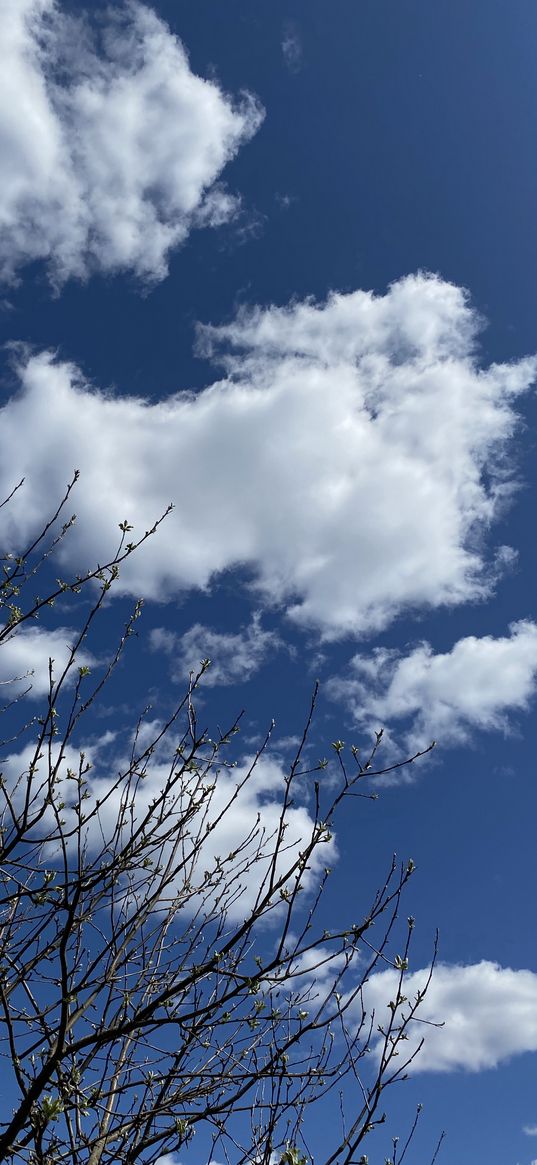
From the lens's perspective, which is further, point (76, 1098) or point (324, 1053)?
point (324, 1053)

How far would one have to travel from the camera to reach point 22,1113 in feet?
9.98

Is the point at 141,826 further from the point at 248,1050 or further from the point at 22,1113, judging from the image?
the point at 248,1050

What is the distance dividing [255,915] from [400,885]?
2.82ft

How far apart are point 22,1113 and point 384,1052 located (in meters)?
1.61

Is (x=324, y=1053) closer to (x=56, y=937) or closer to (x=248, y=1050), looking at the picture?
(x=248, y=1050)

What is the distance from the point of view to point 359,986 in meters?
3.69

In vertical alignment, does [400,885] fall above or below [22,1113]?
above

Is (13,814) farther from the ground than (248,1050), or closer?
farther from the ground

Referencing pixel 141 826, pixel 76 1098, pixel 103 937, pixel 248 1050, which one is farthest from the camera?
pixel 248 1050

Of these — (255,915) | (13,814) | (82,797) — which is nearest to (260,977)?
(255,915)

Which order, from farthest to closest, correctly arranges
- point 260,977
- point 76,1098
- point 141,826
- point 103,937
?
1. point 103,937
2. point 141,826
3. point 76,1098
4. point 260,977

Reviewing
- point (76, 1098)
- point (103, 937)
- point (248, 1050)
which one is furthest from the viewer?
point (248, 1050)

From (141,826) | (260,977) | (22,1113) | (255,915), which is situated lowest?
(22,1113)

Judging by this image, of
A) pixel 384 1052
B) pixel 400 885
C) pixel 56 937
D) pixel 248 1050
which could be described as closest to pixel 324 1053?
pixel 248 1050
